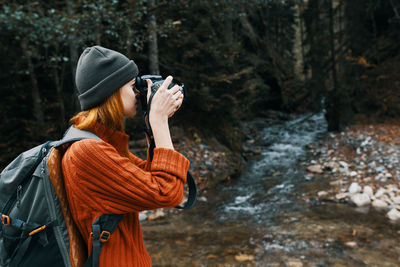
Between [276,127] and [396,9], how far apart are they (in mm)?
7677

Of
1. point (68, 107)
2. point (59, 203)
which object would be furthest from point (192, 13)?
point (59, 203)

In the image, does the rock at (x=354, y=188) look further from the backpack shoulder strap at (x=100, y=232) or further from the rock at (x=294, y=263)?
the backpack shoulder strap at (x=100, y=232)

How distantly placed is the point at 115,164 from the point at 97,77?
49cm

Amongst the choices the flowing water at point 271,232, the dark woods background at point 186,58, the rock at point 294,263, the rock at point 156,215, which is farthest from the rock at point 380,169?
the rock at point 156,215

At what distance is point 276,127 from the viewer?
15.9 meters

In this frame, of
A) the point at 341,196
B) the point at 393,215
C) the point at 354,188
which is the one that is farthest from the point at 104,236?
the point at 354,188

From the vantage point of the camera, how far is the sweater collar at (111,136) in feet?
4.73

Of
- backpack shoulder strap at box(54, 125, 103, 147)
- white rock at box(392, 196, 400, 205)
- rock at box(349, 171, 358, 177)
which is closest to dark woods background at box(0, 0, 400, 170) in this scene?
backpack shoulder strap at box(54, 125, 103, 147)

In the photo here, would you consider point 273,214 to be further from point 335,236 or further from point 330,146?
point 330,146

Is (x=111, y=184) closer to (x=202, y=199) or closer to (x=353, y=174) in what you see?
(x=202, y=199)

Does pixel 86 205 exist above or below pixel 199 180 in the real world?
above

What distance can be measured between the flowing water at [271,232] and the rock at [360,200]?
26 centimetres

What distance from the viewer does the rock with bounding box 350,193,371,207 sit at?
577 centimetres

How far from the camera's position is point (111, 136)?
4.90ft
